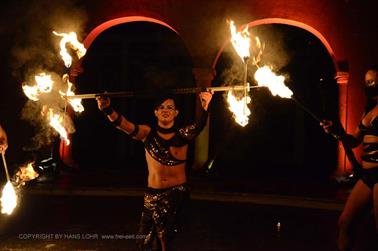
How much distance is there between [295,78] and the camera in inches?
601

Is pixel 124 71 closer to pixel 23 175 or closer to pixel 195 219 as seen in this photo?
pixel 195 219

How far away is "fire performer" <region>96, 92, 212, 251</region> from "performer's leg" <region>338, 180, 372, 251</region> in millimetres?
1646

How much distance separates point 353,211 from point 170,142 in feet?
6.46

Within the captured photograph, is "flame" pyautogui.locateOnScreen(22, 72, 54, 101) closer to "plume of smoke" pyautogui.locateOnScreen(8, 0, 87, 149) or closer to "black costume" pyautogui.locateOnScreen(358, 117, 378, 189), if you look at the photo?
"black costume" pyautogui.locateOnScreen(358, 117, 378, 189)

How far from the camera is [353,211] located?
427 centimetres

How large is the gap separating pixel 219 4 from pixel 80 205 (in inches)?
264

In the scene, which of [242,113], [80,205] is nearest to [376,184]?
[242,113]

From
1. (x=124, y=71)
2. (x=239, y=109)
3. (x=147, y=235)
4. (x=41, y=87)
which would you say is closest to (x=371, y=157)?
(x=239, y=109)

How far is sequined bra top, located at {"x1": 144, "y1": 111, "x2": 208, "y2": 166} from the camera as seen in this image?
414cm

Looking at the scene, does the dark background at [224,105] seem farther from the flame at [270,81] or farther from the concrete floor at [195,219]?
the flame at [270,81]

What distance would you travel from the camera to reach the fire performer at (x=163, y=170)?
13.4ft

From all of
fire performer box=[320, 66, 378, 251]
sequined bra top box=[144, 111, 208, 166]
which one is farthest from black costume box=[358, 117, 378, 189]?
sequined bra top box=[144, 111, 208, 166]

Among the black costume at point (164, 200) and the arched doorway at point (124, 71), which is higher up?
the arched doorway at point (124, 71)

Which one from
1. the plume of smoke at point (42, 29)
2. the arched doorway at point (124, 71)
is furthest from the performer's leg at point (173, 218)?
the arched doorway at point (124, 71)
